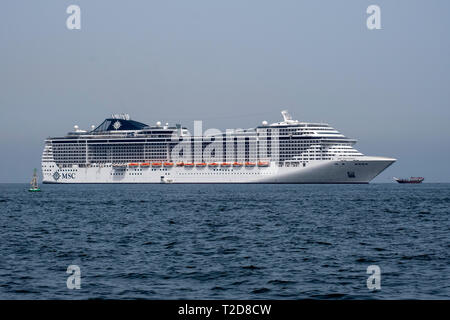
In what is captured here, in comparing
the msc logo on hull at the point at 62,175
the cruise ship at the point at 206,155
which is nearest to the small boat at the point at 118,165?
the cruise ship at the point at 206,155

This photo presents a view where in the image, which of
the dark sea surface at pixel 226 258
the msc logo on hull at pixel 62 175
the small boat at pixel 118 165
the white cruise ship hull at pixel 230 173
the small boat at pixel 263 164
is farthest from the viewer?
the msc logo on hull at pixel 62 175

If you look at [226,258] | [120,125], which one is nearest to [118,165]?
[120,125]

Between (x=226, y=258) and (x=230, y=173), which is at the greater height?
(x=230, y=173)

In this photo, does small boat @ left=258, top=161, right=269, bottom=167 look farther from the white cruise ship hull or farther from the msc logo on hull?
the msc logo on hull

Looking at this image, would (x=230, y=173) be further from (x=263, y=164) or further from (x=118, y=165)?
(x=118, y=165)

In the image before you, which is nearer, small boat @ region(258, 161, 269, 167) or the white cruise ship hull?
the white cruise ship hull

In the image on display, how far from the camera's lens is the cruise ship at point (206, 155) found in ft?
352

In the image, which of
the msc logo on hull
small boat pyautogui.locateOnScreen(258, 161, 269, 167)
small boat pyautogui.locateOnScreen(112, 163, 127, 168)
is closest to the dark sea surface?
small boat pyautogui.locateOnScreen(258, 161, 269, 167)

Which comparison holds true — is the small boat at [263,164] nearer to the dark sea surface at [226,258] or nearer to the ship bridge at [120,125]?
the ship bridge at [120,125]

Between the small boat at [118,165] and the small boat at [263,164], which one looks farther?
the small boat at [118,165]

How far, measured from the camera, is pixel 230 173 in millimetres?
113625

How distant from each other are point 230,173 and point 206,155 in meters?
6.50

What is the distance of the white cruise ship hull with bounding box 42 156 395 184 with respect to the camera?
10512cm
